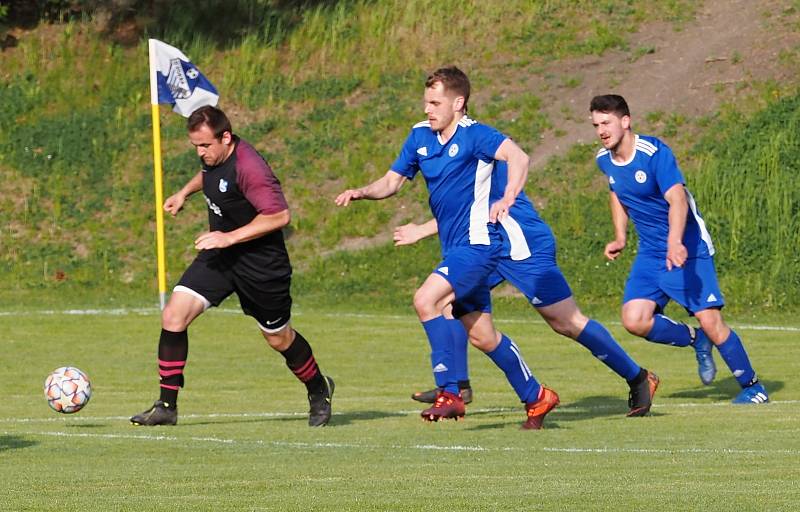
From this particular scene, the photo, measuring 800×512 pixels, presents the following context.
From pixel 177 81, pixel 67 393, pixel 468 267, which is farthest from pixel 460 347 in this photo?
pixel 177 81

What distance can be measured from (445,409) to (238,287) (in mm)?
1662

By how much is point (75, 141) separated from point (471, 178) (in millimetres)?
21821

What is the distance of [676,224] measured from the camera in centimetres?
1138

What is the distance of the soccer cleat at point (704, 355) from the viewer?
13008mm

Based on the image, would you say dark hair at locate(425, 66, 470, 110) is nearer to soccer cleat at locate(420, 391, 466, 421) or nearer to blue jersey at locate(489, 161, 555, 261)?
blue jersey at locate(489, 161, 555, 261)

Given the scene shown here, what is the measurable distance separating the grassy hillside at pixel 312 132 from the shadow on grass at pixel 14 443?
1495 centimetres

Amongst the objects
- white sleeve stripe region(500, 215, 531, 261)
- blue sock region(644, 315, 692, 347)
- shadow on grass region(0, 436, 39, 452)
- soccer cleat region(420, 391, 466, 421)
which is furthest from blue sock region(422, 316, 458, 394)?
shadow on grass region(0, 436, 39, 452)

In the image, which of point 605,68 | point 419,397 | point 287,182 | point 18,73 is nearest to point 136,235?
point 287,182

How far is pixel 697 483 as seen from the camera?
7.57 m

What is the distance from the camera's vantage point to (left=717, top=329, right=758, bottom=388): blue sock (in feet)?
39.8

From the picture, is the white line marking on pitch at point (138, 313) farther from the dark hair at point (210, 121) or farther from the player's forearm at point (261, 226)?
the dark hair at point (210, 121)

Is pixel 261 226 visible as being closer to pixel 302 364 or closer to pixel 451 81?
pixel 302 364

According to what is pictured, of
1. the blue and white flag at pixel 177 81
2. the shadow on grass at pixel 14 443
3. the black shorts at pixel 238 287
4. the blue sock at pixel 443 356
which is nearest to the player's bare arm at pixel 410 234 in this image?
the blue sock at pixel 443 356

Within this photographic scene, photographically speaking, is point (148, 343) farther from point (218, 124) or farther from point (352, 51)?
point (352, 51)
